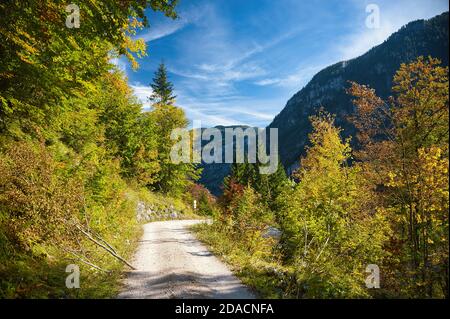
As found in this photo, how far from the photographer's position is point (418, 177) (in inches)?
281

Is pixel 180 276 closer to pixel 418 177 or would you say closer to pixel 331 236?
pixel 331 236

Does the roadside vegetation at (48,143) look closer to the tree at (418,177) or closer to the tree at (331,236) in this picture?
the tree at (331,236)

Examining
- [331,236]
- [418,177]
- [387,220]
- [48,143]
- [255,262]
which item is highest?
[48,143]

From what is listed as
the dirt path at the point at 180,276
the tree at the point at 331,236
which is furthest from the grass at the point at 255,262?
the tree at the point at 331,236

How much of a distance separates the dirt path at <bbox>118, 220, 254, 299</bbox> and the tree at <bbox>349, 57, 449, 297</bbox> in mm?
4380

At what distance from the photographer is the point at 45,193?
8.72 meters

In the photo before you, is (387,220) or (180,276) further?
(180,276)

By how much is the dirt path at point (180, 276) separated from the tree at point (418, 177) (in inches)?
172

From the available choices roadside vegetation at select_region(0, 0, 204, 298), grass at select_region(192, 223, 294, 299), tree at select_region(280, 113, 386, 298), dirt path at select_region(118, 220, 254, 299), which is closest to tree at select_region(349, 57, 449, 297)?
tree at select_region(280, 113, 386, 298)

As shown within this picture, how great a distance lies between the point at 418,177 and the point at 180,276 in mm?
7405

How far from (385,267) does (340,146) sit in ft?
35.1

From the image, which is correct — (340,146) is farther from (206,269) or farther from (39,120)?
(39,120)

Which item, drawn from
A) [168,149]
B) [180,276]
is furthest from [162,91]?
[180,276]

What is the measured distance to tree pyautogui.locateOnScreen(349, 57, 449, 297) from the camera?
6.42 meters
